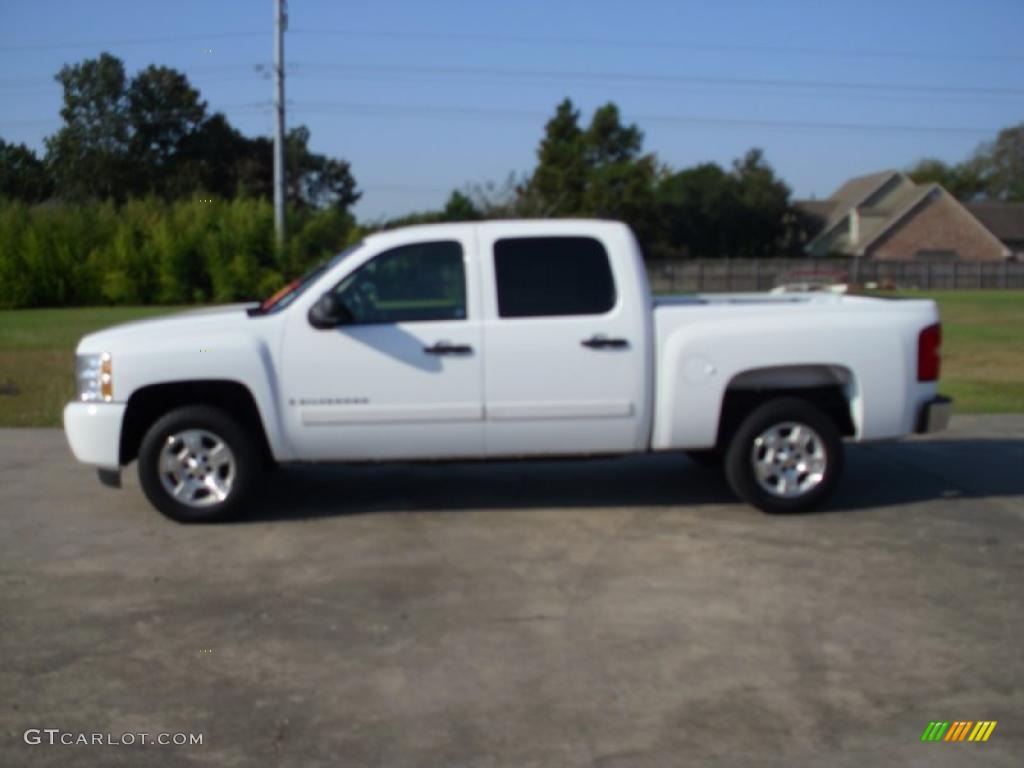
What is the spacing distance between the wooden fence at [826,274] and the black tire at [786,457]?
147ft

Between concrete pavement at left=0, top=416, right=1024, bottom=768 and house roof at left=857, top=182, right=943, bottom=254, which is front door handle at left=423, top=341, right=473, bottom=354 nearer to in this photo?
concrete pavement at left=0, top=416, right=1024, bottom=768

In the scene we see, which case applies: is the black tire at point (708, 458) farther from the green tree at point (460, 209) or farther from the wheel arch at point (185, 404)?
the green tree at point (460, 209)

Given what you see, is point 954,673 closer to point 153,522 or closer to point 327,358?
point 327,358

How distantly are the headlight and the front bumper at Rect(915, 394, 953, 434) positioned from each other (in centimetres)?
526

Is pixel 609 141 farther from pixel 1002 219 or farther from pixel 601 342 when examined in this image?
pixel 601 342

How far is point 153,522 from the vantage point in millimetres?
7621

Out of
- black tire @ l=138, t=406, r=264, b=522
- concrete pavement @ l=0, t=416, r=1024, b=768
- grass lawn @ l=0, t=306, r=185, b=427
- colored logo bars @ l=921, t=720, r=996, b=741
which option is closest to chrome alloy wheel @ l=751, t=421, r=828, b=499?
concrete pavement @ l=0, t=416, r=1024, b=768

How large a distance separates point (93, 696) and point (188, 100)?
170ft

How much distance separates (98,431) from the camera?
7.28 m

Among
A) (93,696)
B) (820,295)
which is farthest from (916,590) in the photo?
(93,696)

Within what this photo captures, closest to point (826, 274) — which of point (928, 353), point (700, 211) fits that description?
point (700, 211)

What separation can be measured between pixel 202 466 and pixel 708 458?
12.5ft

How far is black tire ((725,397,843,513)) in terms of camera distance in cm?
757

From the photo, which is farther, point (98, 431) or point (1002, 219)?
point (1002, 219)
